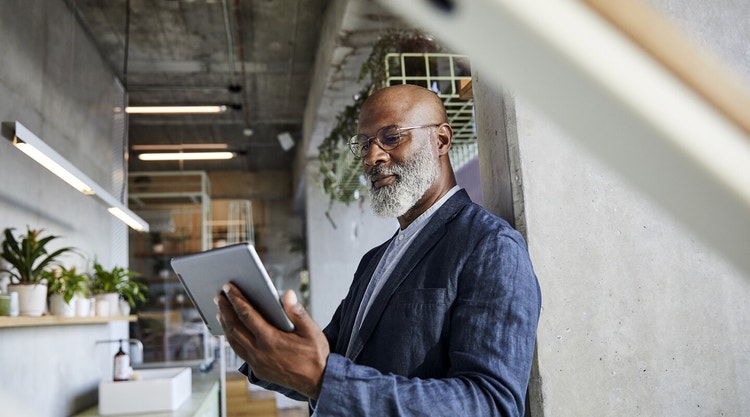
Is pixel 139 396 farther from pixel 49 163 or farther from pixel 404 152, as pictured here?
pixel 404 152

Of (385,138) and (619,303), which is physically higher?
(385,138)

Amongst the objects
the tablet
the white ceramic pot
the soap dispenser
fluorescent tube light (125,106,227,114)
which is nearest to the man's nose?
the tablet

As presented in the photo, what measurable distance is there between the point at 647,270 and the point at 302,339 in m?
0.88

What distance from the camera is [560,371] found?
1418mm

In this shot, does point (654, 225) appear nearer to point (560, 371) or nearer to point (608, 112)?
point (560, 371)

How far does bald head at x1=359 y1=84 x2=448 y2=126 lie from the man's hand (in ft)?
1.93

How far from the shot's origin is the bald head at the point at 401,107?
1427 mm

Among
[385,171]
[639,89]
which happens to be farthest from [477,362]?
[639,89]

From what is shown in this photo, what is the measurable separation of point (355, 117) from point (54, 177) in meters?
2.08

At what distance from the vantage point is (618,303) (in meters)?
1.47

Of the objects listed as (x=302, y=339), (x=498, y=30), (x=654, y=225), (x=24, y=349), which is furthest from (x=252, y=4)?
(x=498, y=30)

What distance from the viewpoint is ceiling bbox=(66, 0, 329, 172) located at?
5789 mm

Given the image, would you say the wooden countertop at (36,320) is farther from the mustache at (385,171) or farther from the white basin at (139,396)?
the mustache at (385,171)

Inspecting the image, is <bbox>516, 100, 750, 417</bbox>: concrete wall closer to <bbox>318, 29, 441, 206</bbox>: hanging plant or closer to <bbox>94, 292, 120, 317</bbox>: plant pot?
<bbox>318, 29, 441, 206</bbox>: hanging plant
